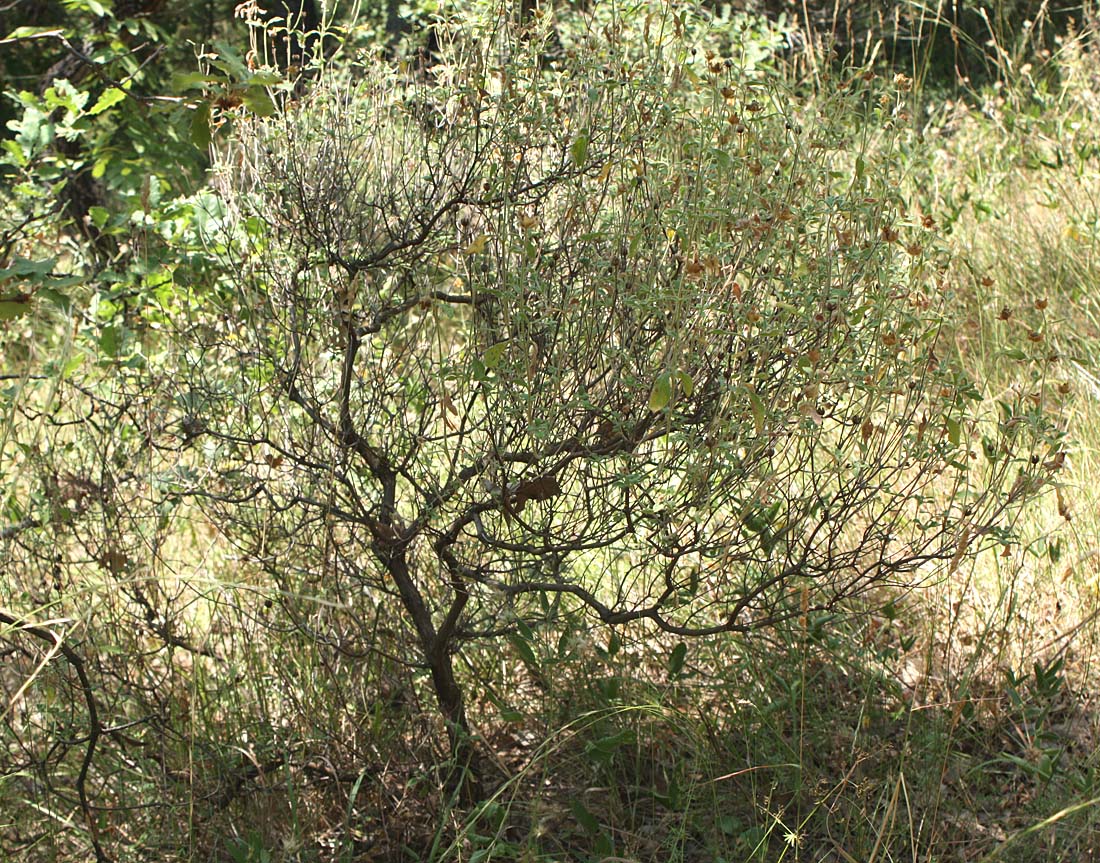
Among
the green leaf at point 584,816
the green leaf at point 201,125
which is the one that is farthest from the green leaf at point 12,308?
the green leaf at point 584,816

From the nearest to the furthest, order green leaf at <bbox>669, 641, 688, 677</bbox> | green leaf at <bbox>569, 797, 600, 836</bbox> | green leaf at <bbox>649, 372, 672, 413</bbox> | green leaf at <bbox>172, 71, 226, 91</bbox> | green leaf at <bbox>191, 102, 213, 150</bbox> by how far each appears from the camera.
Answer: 1. green leaf at <bbox>172, 71, 226, 91</bbox>
2. green leaf at <bbox>191, 102, 213, 150</bbox>
3. green leaf at <bbox>649, 372, 672, 413</bbox>
4. green leaf at <bbox>569, 797, 600, 836</bbox>
5. green leaf at <bbox>669, 641, 688, 677</bbox>

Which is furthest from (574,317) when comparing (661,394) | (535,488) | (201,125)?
(201,125)

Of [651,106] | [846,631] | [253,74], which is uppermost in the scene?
[253,74]

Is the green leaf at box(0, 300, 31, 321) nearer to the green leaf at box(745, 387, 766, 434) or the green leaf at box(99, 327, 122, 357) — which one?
the green leaf at box(99, 327, 122, 357)

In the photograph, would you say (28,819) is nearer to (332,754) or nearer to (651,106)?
(332,754)

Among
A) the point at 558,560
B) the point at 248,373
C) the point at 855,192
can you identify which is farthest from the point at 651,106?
the point at 248,373

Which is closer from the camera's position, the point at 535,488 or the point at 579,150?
the point at 579,150

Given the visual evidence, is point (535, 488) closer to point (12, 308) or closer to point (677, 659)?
point (677, 659)

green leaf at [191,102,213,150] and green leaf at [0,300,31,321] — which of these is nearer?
green leaf at [191,102,213,150]

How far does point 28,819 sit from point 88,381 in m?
1.51

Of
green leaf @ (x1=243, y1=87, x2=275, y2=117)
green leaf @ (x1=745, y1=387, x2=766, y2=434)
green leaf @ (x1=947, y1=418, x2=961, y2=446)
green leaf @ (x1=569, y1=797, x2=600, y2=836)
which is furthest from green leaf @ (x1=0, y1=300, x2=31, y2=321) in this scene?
green leaf @ (x1=947, y1=418, x2=961, y2=446)

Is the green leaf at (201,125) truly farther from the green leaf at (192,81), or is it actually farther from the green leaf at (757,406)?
the green leaf at (757,406)

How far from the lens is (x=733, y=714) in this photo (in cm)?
294

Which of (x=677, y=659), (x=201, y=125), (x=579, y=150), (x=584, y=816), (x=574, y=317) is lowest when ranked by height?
(x=584, y=816)
